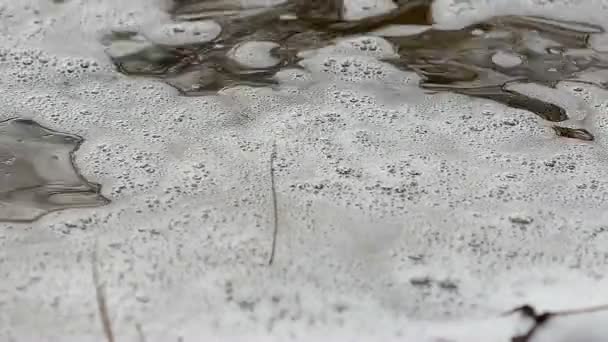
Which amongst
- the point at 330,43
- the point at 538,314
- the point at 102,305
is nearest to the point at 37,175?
the point at 102,305

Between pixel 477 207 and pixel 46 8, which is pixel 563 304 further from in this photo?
pixel 46 8

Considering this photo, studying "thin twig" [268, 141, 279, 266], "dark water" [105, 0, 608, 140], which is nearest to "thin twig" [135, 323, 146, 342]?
"thin twig" [268, 141, 279, 266]

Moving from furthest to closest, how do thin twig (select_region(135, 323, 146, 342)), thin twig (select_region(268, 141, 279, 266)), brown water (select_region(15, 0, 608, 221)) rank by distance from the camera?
brown water (select_region(15, 0, 608, 221))
thin twig (select_region(268, 141, 279, 266))
thin twig (select_region(135, 323, 146, 342))

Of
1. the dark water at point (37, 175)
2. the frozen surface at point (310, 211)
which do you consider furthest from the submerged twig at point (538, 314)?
the dark water at point (37, 175)

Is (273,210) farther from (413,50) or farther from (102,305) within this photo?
(413,50)

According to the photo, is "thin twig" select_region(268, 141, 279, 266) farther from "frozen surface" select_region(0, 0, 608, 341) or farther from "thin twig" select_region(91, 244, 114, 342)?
"thin twig" select_region(91, 244, 114, 342)

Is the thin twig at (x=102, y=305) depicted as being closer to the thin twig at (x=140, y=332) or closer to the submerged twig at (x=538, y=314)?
the thin twig at (x=140, y=332)
